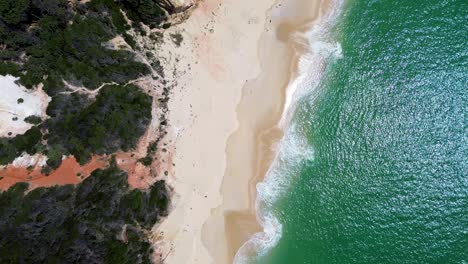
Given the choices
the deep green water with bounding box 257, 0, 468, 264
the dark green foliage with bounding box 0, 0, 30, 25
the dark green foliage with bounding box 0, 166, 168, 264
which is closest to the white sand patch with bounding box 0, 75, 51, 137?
the dark green foliage with bounding box 0, 0, 30, 25

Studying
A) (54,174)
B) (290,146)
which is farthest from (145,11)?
(290,146)

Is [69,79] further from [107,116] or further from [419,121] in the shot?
[419,121]

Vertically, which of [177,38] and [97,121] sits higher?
[177,38]

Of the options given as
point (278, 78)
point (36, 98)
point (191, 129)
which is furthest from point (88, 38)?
point (278, 78)

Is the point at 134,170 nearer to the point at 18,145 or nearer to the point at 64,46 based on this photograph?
the point at 18,145

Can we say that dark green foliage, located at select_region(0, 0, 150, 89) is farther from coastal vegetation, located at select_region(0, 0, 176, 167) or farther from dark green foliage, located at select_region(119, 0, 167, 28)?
dark green foliage, located at select_region(119, 0, 167, 28)

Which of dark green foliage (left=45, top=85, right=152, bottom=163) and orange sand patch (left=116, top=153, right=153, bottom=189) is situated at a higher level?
dark green foliage (left=45, top=85, right=152, bottom=163)

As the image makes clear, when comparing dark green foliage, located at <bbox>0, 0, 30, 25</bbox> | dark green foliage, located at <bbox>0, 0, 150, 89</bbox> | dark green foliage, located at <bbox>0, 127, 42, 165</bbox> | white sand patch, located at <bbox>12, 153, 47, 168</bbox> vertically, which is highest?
dark green foliage, located at <bbox>0, 0, 30, 25</bbox>

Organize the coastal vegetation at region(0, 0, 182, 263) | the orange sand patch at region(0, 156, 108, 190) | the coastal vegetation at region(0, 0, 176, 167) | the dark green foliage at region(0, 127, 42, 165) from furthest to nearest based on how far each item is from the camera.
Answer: the coastal vegetation at region(0, 0, 176, 167) → the orange sand patch at region(0, 156, 108, 190) → the dark green foliage at region(0, 127, 42, 165) → the coastal vegetation at region(0, 0, 182, 263)
